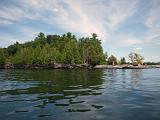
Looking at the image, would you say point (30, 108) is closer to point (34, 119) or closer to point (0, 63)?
point (34, 119)

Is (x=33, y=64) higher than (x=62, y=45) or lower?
lower

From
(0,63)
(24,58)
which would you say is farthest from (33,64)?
(0,63)

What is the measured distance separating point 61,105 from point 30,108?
2.16m

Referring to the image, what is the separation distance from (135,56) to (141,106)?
187417 millimetres

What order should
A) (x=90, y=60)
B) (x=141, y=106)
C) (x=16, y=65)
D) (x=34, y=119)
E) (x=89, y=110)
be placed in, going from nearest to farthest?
(x=34, y=119)
(x=89, y=110)
(x=141, y=106)
(x=90, y=60)
(x=16, y=65)

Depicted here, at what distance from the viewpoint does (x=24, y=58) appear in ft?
603

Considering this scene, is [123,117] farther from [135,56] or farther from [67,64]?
[135,56]

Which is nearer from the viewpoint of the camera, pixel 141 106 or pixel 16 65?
pixel 141 106

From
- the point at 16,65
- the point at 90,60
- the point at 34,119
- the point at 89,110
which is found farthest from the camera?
the point at 16,65

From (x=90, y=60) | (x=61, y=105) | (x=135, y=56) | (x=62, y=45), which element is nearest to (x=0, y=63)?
(x=62, y=45)

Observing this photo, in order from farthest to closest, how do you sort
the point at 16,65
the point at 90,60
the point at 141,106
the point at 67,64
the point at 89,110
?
1. the point at 16,65
2. the point at 90,60
3. the point at 67,64
4. the point at 141,106
5. the point at 89,110

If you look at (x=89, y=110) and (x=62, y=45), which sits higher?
(x=62, y=45)

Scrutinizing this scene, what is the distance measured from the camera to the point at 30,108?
48.6ft

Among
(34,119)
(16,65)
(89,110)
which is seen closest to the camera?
(34,119)
